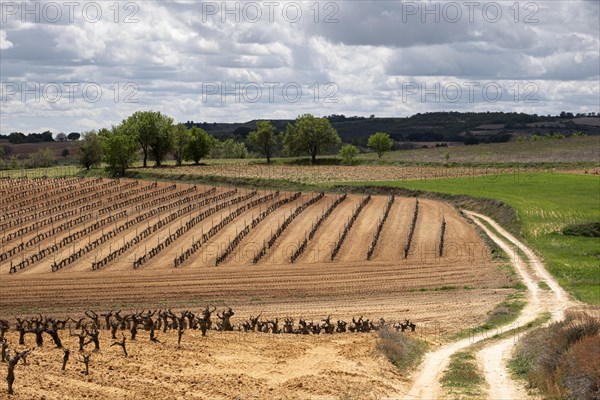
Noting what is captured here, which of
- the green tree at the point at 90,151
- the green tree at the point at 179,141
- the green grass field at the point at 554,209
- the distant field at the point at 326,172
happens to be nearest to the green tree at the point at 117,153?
the distant field at the point at 326,172

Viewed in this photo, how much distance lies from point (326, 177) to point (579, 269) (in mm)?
68149

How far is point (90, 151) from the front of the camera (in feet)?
476

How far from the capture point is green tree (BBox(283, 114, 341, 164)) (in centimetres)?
15712

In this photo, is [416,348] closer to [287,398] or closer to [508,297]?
[287,398]

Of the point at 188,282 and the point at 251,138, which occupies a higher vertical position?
the point at 251,138

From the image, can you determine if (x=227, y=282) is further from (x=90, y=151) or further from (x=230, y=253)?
(x=90, y=151)

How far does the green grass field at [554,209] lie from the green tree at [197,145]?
5694 cm

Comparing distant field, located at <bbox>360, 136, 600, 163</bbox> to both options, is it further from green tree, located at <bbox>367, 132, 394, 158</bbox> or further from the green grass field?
the green grass field

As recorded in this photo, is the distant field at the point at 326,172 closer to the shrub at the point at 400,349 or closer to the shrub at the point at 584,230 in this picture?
the shrub at the point at 584,230

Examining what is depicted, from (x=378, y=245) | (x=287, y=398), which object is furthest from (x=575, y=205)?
(x=287, y=398)

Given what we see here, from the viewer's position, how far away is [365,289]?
164 feet

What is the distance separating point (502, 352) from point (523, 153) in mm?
119162

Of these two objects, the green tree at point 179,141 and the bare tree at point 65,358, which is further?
the green tree at point 179,141

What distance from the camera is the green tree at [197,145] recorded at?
155000mm
